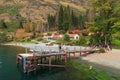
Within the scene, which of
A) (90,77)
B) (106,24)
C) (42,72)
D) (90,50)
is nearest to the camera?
(90,77)

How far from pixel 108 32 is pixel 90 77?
1852 inches

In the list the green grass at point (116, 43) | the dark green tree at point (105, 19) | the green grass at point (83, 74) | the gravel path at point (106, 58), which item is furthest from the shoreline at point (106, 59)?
the green grass at point (116, 43)

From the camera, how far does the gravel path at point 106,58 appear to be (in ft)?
254

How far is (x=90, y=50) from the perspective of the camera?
98.8 m

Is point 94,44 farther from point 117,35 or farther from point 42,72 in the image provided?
point 42,72

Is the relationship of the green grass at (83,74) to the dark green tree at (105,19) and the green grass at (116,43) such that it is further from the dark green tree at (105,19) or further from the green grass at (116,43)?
the green grass at (116,43)

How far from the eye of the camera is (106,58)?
8531cm

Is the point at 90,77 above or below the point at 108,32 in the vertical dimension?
below

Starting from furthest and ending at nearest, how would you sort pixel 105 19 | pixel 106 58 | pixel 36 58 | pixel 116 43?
pixel 116 43, pixel 105 19, pixel 106 58, pixel 36 58

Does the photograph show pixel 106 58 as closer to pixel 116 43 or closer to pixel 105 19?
pixel 105 19

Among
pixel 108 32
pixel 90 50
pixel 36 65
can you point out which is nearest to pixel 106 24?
pixel 108 32

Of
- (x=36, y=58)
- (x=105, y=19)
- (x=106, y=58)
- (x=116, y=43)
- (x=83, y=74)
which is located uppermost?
(x=105, y=19)

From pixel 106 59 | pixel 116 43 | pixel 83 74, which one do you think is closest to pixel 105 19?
pixel 116 43

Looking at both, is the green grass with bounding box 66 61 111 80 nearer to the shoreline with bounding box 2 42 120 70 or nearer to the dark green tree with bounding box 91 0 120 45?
the shoreline with bounding box 2 42 120 70
